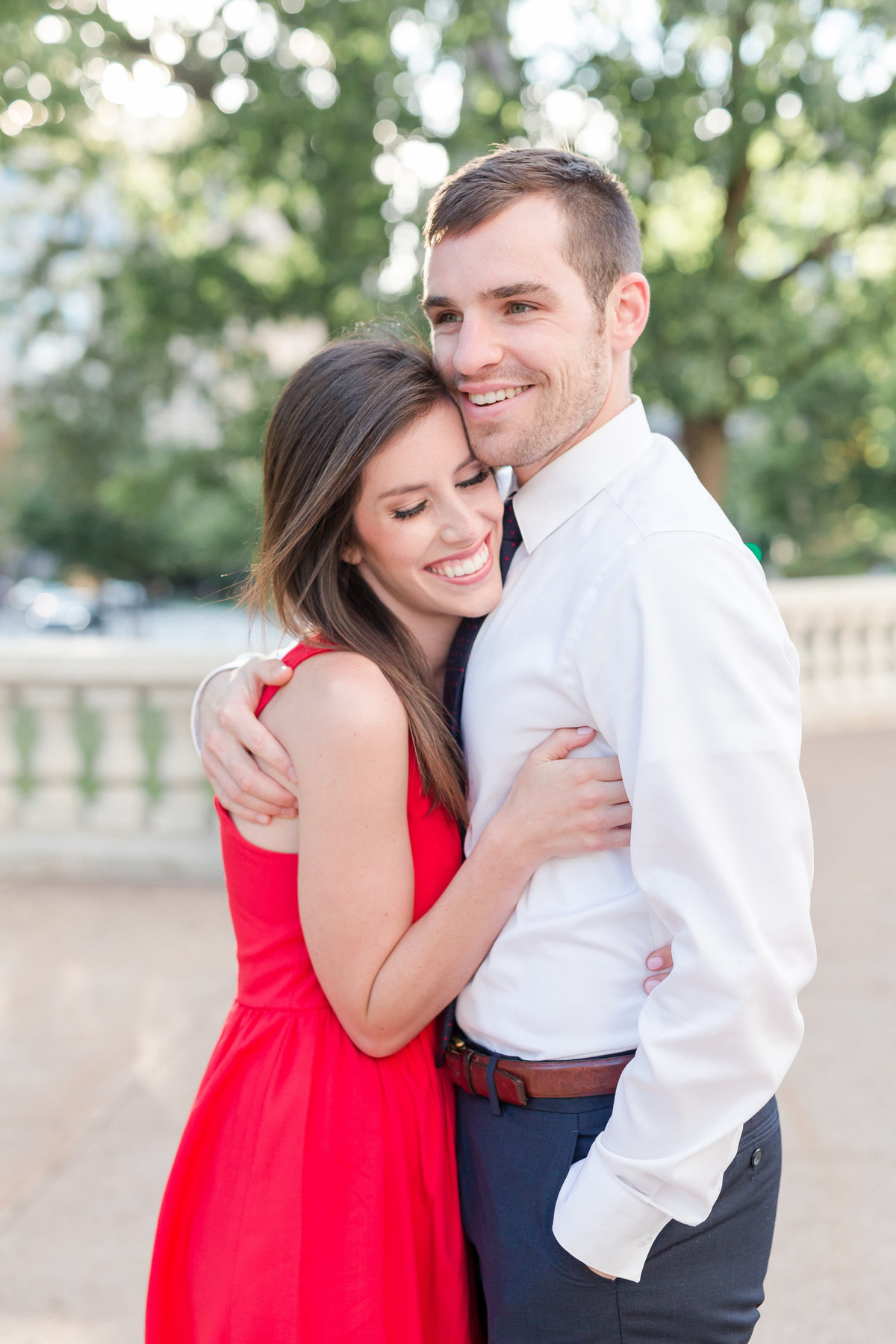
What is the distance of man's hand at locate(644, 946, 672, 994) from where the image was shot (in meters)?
1.64

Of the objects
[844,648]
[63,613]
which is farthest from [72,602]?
[844,648]

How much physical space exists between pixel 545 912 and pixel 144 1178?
85.5 inches

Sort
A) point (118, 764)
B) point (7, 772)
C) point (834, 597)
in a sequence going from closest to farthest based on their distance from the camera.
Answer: point (118, 764) < point (7, 772) < point (834, 597)

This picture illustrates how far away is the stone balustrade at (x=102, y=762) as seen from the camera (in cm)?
573

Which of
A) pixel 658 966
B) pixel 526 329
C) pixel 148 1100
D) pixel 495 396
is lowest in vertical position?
pixel 148 1100

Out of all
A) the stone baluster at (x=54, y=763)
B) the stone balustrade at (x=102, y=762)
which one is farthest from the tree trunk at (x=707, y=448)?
the stone baluster at (x=54, y=763)

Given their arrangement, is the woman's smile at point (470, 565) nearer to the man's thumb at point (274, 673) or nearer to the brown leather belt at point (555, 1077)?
the man's thumb at point (274, 673)

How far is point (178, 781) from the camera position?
5.95m

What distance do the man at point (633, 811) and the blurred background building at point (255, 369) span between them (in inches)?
37.5

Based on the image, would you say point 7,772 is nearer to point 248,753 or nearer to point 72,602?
point 248,753

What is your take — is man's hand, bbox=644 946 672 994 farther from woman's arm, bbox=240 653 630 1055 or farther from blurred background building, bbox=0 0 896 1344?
blurred background building, bbox=0 0 896 1344

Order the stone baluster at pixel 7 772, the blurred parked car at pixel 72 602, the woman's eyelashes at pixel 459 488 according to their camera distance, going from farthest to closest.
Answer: the blurred parked car at pixel 72 602, the stone baluster at pixel 7 772, the woman's eyelashes at pixel 459 488

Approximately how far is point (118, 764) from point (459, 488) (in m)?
4.34

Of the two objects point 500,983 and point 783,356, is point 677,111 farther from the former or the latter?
point 500,983
